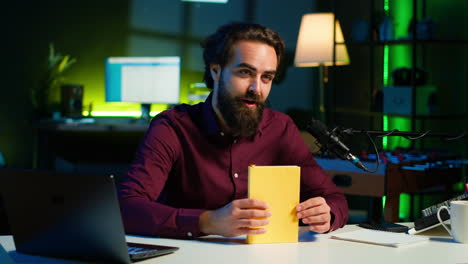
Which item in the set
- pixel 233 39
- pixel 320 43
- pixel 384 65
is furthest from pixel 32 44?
pixel 233 39

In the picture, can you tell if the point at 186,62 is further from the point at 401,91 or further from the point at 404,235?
the point at 404,235

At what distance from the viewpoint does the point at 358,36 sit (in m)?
4.82

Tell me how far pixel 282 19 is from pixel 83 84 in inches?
74.0

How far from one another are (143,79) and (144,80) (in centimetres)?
1

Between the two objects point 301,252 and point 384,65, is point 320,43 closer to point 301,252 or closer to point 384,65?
point 384,65

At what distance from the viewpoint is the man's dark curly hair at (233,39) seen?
2150 millimetres

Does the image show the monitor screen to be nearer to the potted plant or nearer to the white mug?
the potted plant

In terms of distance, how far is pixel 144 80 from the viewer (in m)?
5.58

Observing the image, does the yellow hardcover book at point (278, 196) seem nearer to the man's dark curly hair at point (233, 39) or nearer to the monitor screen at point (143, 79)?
the man's dark curly hair at point (233, 39)

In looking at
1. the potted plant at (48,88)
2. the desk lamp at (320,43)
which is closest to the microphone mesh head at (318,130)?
the desk lamp at (320,43)

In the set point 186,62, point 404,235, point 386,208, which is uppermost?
point 186,62

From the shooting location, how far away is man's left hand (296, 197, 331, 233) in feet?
5.60

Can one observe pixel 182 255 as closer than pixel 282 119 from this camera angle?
Yes

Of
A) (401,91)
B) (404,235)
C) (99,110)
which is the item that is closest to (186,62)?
(99,110)
